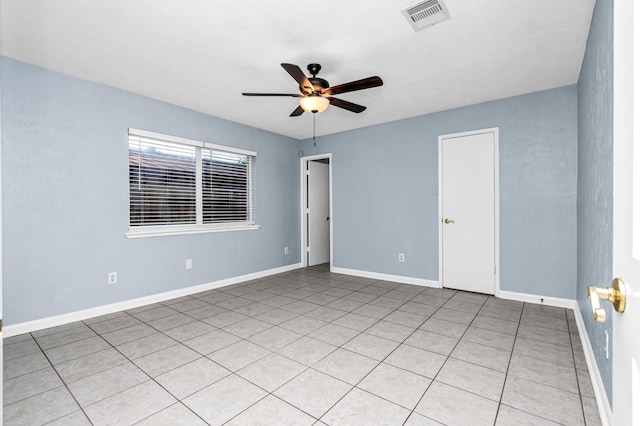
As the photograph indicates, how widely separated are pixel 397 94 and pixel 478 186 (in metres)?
1.61

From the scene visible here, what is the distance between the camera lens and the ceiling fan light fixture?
2832 millimetres

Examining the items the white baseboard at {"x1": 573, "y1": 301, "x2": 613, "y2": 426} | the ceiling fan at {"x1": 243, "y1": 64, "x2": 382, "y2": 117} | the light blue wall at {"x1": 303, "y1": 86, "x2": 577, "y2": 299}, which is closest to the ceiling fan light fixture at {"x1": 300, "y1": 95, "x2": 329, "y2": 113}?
the ceiling fan at {"x1": 243, "y1": 64, "x2": 382, "y2": 117}

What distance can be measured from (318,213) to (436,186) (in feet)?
8.43

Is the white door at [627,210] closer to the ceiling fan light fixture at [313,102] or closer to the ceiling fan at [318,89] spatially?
the ceiling fan at [318,89]

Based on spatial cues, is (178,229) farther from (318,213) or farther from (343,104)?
(318,213)

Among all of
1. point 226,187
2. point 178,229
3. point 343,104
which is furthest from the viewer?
point 226,187

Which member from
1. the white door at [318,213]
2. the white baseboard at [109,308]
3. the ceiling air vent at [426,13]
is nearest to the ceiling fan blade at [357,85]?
the ceiling air vent at [426,13]

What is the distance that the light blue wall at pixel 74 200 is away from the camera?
284cm

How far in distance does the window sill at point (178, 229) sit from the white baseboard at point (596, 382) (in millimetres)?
4157

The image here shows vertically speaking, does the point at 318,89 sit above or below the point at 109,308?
above

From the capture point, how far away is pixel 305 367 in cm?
226

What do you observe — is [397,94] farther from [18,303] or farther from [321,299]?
[18,303]

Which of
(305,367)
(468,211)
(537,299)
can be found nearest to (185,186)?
(305,367)

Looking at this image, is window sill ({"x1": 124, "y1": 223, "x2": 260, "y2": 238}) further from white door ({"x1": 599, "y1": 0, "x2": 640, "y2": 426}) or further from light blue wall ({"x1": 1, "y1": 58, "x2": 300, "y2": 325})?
white door ({"x1": 599, "y1": 0, "x2": 640, "y2": 426})
